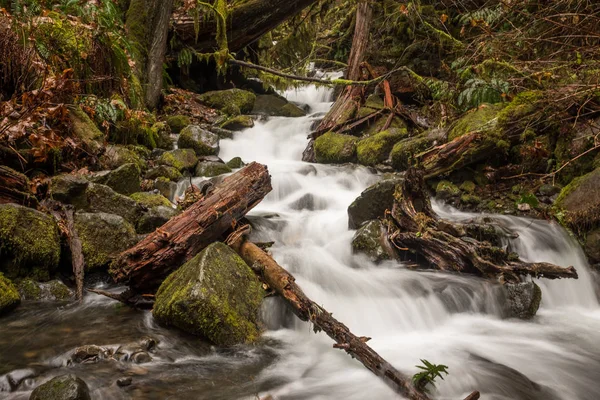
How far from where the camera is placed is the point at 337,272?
188 inches

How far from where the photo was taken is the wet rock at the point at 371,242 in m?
5.03

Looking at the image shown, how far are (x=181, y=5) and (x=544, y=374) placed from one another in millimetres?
11173

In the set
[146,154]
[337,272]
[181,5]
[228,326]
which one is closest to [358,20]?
[181,5]

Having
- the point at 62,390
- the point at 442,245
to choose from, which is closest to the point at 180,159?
→ the point at 442,245

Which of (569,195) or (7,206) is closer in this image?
(7,206)

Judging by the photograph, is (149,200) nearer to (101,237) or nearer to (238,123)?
(101,237)

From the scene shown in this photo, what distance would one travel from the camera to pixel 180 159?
24.4 ft

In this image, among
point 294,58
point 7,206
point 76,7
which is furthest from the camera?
point 294,58

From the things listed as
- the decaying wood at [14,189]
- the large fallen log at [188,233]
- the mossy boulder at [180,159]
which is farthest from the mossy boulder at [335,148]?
the decaying wood at [14,189]

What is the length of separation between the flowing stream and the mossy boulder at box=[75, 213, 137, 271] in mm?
435

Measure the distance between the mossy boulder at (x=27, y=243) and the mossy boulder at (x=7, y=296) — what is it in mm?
202

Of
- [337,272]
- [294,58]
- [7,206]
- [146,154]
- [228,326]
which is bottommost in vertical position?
[228,326]

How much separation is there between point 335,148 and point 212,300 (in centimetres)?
626

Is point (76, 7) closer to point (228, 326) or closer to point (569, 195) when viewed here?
point (228, 326)
